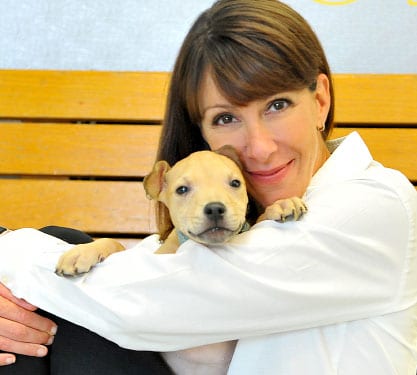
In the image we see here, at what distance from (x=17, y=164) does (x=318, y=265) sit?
1.68m

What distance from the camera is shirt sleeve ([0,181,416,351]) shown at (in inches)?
35.8

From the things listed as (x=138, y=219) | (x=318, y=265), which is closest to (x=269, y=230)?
(x=318, y=265)

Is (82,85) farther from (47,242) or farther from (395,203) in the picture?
(395,203)

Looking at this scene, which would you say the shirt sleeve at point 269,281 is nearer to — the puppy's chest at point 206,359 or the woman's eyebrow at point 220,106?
the puppy's chest at point 206,359

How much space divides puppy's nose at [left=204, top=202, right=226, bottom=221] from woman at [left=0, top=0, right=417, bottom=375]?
64 millimetres

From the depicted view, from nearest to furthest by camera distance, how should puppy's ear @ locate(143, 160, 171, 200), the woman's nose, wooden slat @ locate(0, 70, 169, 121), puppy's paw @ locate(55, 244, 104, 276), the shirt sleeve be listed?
the shirt sleeve, puppy's paw @ locate(55, 244, 104, 276), the woman's nose, puppy's ear @ locate(143, 160, 171, 200), wooden slat @ locate(0, 70, 169, 121)

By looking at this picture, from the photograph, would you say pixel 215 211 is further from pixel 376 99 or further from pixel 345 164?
pixel 376 99

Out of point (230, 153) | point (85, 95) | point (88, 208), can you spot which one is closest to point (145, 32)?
point (85, 95)

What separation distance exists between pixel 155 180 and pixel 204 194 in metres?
0.21

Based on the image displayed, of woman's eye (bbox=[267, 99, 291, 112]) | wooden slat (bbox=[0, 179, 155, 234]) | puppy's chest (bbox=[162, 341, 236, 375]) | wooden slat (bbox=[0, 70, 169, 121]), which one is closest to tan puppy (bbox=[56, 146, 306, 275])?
woman's eye (bbox=[267, 99, 291, 112])

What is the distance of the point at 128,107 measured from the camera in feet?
7.23

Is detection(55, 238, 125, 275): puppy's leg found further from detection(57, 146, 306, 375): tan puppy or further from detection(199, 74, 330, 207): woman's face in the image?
detection(199, 74, 330, 207): woman's face

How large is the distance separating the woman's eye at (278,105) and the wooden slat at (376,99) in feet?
3.44

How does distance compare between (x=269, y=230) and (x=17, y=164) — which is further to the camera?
(x=17, y=164)
